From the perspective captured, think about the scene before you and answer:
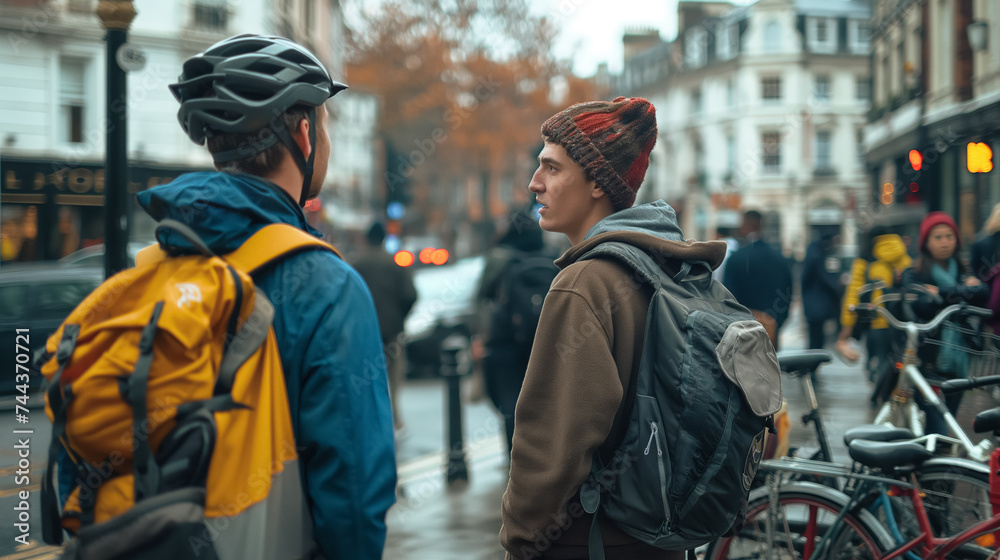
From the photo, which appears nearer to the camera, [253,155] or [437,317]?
[253,155]

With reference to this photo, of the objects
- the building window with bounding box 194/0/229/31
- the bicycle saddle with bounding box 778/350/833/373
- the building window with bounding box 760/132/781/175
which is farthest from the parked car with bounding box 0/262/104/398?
the building window with bounding box 760/132/781/175

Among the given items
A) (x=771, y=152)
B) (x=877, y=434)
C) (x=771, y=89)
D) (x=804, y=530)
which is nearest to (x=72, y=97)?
(x=804, y=530)

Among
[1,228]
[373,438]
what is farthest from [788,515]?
[1,228]

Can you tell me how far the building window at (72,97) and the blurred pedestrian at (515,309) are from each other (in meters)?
17.7

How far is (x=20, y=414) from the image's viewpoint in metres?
3.14

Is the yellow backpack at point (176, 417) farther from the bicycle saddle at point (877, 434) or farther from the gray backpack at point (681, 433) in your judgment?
the bicycle saddle at point (877, 434)

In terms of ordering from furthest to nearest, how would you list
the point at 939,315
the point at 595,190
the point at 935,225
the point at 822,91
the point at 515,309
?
1. the point at 822,91
2. the point at 935,225
3. the point at 515,309
4. the point at 939,315
5. the point at 595,190

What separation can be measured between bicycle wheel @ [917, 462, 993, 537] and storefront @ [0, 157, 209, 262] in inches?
735

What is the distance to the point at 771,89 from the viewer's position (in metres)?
50.3

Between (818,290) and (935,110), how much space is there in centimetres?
1078

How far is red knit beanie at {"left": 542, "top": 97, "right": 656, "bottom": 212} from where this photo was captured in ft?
6.99

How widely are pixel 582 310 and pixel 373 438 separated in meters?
0.58

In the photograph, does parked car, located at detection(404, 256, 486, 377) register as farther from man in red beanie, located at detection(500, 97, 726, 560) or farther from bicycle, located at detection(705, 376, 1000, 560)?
man in red beanie, located at detection(500, 97, 726, 560)

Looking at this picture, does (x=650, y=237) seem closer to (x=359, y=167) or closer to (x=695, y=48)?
(x=695, y=48)
